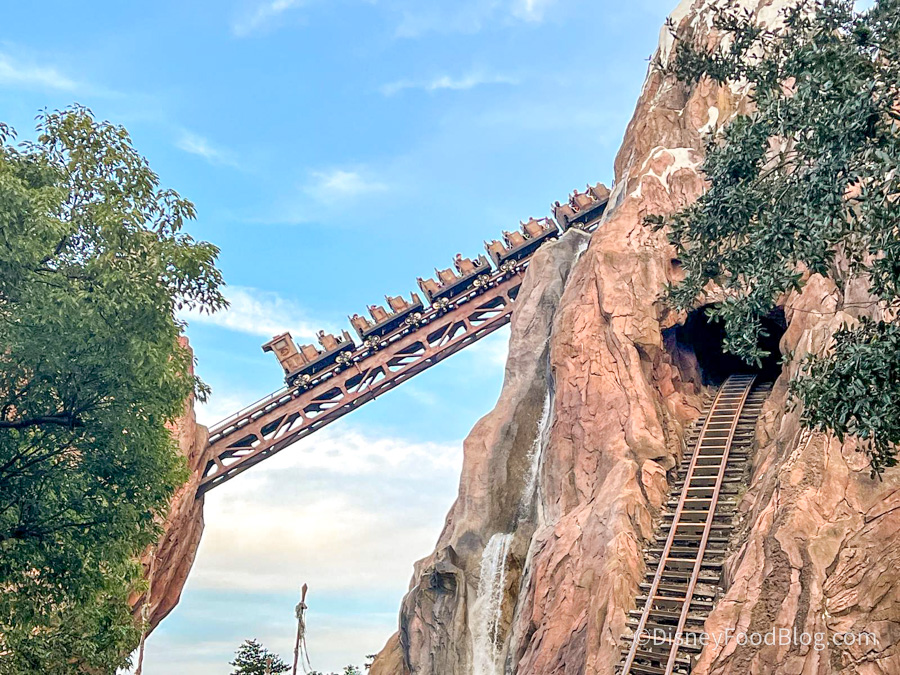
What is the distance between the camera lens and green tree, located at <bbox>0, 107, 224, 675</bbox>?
12.3m

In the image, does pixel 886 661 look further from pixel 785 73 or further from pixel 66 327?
pixel 66 327

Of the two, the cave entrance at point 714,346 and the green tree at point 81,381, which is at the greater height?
the cave entrance at point 714,346

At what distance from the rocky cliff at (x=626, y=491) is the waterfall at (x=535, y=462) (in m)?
0.08

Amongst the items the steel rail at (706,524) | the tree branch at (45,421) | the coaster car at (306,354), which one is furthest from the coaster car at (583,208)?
the tree branch at (45,421)

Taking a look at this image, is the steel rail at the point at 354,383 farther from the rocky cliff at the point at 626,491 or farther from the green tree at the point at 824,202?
the green tree at the point at 824,202

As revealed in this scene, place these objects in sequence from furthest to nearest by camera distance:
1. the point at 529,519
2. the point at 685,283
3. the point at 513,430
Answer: the point at 513,430, the point at 529,519, the point at 685,283

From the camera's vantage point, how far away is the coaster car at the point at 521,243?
36219 mm

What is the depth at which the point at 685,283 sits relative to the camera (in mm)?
12789

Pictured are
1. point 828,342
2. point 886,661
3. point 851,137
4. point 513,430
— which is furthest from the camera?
point 513,430

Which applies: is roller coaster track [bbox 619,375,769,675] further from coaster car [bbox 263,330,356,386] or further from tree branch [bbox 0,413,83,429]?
coaster car [bbox 263,330,356,386]

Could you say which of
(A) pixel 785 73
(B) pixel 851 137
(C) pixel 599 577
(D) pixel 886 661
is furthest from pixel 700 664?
(A) pixel 785 73

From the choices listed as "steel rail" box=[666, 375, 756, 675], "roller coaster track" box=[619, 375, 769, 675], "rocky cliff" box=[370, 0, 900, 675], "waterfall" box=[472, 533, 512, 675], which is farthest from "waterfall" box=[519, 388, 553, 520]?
"steel rail" box=[666, 375, 756, 675]

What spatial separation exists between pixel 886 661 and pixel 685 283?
5960 mm

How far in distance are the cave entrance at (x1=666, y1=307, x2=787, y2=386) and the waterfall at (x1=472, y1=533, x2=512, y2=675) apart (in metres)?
7.14
